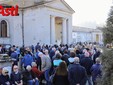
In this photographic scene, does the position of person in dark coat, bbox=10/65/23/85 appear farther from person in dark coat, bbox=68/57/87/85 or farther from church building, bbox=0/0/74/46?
church building, bbox=0/0/74/46

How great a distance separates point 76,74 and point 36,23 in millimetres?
34692

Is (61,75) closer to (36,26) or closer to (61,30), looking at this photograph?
(36,26)

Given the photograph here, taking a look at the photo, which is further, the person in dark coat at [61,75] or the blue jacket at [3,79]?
the blue jacket at [3,79]

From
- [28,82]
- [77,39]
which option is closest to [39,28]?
[77,39]

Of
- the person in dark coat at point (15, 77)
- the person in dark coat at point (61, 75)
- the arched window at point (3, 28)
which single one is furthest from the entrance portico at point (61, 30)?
the person in dark coat at point (61, 75)

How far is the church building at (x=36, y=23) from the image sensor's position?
4241 cm

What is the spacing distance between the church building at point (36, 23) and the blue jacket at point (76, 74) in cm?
3271

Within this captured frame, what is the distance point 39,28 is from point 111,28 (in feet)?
127

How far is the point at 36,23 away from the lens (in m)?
43.3

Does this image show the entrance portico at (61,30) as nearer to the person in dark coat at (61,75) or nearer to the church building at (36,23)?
the church building at (36,23)

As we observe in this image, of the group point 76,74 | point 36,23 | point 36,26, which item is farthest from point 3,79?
point 36,26

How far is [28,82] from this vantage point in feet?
35.0

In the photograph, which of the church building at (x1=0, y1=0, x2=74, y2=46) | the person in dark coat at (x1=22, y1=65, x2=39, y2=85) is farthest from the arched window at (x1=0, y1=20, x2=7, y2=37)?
the person in dark coat at (x1=22, y1=65, x2=39, y2=85)

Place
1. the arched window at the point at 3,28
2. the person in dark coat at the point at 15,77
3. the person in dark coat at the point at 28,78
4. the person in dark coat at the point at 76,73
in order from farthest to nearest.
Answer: the arched window at the point at 3,28 → the person in dark coat at the point at 28,78 → the person in dark coat at the point at 15,77 → the person in dark coat at the point at 76,73
